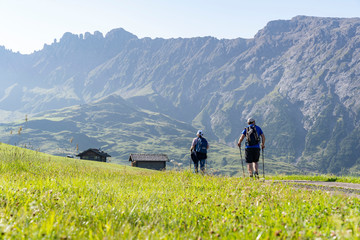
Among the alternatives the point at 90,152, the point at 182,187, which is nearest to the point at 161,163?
the point at 90,152

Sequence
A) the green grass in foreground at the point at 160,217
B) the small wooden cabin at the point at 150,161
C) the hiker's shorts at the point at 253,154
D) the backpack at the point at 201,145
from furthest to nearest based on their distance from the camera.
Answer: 1. the small wooden cabin at the point at 150,161
2. the backpack at the point at 201,145
3. the hiker's shorts at the point at 253,154
4. the green grass in foreground at the point at 160,217

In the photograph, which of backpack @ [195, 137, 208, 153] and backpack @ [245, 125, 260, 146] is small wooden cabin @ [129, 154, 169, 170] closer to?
backpack @ [195, 137, 208, 153]

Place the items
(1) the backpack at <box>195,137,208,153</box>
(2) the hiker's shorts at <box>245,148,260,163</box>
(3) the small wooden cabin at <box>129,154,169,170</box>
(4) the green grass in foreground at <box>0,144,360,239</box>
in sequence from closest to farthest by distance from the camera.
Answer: (4) the green grass in foreground at <box>0,144,360,239</box>, (2) the hiker's shorts at <box>245,148,260,163</box>, (1) the backpack at <box>195,137,208,153</box>, (3) the small wooden cabin at <box>129,154,169,170</box>

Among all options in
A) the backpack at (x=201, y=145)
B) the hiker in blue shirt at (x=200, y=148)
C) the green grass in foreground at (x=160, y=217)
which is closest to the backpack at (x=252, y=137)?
the hiker in blue shirt at (x=200, y=148)

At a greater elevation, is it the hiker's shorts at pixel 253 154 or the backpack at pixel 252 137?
the backpack at pixel 252 137

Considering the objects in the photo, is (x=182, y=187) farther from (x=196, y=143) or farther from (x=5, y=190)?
(x=196, y=143)

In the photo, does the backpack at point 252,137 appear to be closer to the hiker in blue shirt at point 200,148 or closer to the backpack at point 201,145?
the hiker in blue shirt at point 200,148

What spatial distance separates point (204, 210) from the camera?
6062 mm

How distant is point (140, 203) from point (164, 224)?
1.20 meters

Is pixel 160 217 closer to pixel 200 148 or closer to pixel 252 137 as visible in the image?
pixel 252 137

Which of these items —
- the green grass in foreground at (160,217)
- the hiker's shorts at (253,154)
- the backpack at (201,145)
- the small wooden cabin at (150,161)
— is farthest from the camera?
the small wooden cabin at (150,161)

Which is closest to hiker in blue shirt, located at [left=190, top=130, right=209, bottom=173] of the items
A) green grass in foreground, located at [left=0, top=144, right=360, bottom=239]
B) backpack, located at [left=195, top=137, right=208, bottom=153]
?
backpack, located at [left=195, top=137, right=208, bottom=153]

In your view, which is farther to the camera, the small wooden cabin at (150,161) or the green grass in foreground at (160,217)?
the small wooden cabin at (150,161)

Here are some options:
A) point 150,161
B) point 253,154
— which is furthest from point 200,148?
point 150,161
